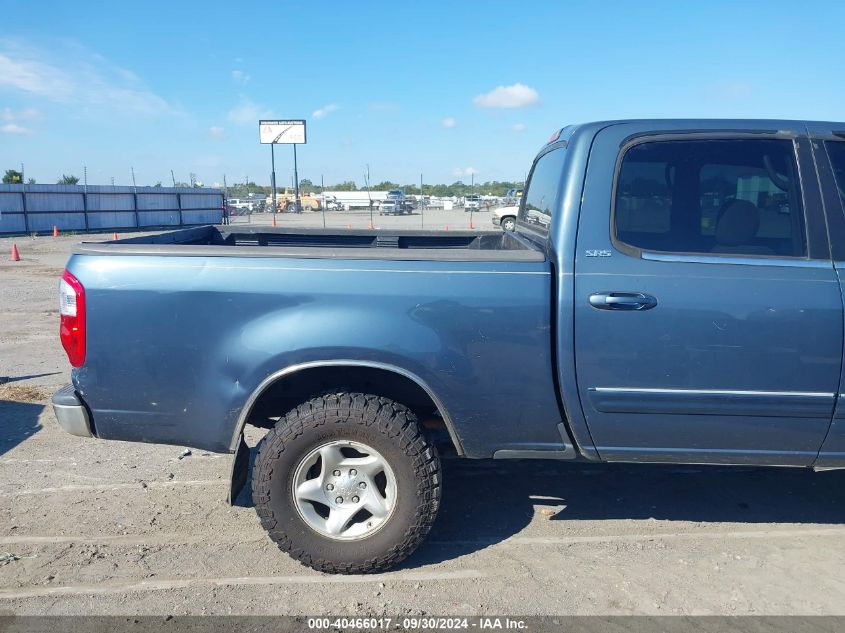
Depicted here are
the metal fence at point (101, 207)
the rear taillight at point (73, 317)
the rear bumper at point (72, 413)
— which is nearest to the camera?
the rear taillight at point (73, 317)

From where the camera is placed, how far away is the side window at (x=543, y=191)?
357 centimetres

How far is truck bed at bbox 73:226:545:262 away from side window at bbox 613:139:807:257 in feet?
1.68

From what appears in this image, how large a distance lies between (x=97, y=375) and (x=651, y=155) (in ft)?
9.04

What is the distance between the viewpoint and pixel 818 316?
2979mm

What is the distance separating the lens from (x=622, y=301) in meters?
3.02

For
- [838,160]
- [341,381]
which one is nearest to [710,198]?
[838,160]

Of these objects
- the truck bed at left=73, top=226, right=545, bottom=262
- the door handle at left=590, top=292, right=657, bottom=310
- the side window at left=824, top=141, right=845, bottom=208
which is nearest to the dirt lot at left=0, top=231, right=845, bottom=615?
the door handle at left=590, top=292, right=657, bottom=310

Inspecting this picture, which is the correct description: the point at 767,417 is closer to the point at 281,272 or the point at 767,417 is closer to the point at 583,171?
the point at 583,171

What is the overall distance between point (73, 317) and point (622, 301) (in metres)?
2.46

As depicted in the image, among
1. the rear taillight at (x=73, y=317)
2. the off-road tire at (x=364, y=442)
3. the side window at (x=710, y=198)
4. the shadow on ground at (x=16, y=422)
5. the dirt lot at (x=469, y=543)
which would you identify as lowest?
the dirt lot at (x=469, y=543)

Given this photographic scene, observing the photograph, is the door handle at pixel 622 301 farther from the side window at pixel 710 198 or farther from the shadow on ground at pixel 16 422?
the shadow on ground at pixel 16 422

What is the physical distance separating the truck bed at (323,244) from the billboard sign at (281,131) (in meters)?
42.8

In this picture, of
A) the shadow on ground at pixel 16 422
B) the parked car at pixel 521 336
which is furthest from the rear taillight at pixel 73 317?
the shadow on ground at pixel 16 422

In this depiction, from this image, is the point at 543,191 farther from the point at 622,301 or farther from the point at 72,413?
the point at 72,413
